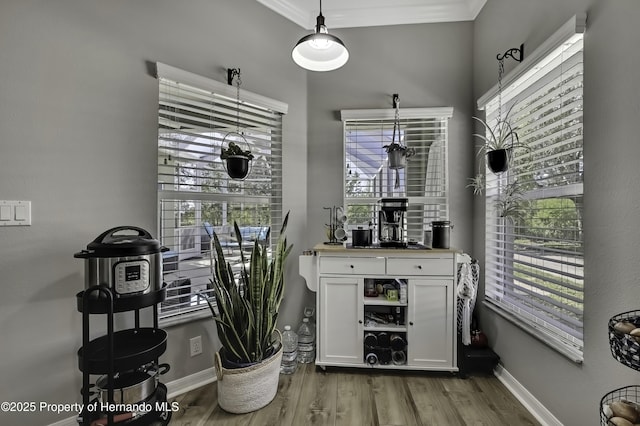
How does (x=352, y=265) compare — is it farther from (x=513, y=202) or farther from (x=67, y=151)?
(x=67, y=151)

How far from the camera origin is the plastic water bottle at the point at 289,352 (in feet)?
7.20

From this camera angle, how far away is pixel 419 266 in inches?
82.9

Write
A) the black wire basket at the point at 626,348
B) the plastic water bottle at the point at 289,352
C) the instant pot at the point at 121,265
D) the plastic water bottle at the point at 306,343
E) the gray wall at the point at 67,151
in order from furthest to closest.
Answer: the plastic water bottle at the point at 306,343
the plastic water bottle at the point at 289,352
the gray wall at the point at 67,151
the instant pot at the point at 121,265
the black wire basket at the point at 626,348

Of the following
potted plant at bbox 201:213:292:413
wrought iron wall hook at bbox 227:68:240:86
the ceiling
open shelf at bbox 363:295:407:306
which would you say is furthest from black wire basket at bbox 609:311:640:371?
the ceiling

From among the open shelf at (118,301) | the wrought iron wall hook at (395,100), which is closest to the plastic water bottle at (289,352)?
the open shelf at (118,301)

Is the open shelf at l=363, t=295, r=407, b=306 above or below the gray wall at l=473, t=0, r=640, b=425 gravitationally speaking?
below

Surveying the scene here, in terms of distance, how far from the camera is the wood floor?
5.48 ft

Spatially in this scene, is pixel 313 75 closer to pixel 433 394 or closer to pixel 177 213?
pixel 177 213

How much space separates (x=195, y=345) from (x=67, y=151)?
1429 mm

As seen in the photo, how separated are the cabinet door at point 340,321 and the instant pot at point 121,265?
1.19 meters

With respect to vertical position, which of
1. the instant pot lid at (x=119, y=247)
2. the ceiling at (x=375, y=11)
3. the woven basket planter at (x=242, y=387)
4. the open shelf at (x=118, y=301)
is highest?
the ceiling at (x=375, y=11)

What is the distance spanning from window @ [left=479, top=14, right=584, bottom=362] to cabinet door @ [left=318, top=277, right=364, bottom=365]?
41.6 inches

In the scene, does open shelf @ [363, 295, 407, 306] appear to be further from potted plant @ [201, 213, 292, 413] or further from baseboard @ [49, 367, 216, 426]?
baseboard @ [49, 367, 216, 426]

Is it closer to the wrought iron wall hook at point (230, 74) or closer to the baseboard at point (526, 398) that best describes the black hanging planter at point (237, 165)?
the wrought iron wall hook at point (230, 74)
